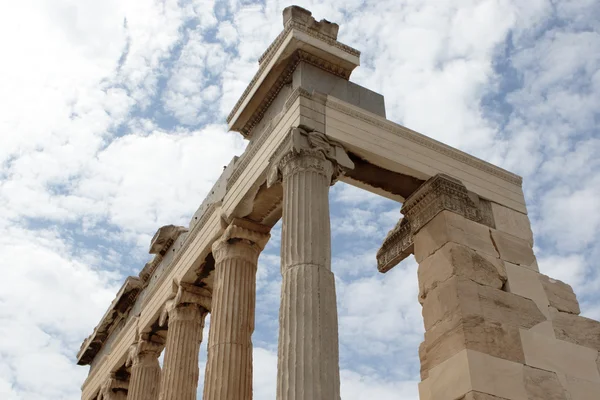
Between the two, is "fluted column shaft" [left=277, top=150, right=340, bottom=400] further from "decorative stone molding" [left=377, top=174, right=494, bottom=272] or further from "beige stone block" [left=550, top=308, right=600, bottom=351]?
"beige stone block" [left=550, top=308, right=600, bottom=351]

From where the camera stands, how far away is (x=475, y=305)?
14641mm

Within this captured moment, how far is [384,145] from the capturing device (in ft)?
53.6

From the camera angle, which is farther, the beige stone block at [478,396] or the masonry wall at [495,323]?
the masonry wall at [495,323]

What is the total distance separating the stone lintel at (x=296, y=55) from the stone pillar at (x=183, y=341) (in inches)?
231

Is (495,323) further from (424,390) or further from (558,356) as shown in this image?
(424,390)

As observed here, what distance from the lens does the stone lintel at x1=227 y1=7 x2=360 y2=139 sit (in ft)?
55.0

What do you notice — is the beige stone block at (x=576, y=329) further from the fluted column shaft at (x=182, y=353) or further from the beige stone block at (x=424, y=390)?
the fluted column shaft at (x=182, y=353)

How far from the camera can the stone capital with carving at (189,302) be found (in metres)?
20.3

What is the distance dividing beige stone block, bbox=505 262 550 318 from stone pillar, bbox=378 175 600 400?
3 cm

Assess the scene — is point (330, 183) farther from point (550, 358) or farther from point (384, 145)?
point (550, 358)

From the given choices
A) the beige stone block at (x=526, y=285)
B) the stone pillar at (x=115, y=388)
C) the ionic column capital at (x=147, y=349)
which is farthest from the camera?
the stone pillar at (x=115, y=388)

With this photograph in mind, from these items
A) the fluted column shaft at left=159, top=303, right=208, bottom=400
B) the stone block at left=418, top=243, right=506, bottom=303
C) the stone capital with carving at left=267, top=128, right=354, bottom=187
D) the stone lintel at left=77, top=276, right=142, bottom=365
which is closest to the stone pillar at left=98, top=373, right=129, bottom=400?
the stone lintel at left=77, top=276, right=142, bottom=365

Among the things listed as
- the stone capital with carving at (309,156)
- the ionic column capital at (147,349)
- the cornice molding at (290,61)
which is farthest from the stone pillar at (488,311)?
the ionic column capital at (147,349)

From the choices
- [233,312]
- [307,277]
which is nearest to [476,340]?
[307,277]
